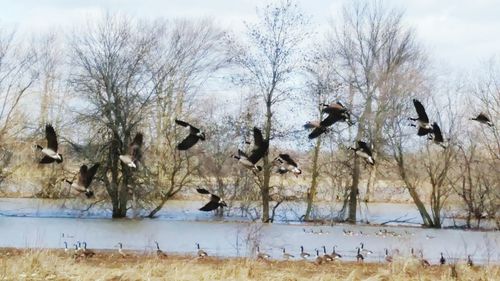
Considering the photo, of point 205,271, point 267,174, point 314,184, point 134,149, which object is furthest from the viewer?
point 314,184

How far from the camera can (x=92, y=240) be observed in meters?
27.9

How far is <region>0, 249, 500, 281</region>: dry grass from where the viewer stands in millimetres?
14227

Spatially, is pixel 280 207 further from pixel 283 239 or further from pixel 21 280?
pixel 21 280

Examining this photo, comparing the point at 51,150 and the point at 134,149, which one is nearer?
the point at 51,150

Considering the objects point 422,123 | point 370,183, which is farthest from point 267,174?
point 422,123

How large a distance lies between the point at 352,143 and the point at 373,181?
6151 mm

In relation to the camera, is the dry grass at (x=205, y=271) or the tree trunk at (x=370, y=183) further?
the tree trunk at (x=370, y=183)

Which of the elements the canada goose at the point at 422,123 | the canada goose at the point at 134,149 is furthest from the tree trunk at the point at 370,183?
the canada goose at the point at 422,123

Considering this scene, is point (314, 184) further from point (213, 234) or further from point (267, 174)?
point (213, 234)

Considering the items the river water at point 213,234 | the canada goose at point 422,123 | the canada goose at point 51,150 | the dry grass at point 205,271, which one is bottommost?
the dry grass at point 205,271

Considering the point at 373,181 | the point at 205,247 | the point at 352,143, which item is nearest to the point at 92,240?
the point at 205,247

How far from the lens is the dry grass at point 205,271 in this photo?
14.2m

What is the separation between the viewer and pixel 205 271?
49.7 ft

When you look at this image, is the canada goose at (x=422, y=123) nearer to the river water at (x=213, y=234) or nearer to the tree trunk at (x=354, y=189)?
the river water at (x=213, y=234)
